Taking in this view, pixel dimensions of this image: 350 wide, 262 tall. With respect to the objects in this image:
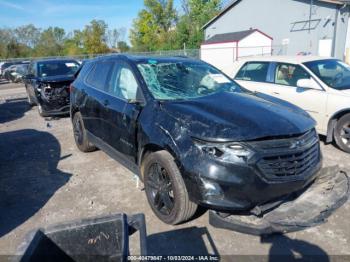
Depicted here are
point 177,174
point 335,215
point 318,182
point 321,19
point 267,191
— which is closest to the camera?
point 267,191

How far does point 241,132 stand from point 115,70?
2.39 meters

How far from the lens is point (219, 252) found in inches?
124

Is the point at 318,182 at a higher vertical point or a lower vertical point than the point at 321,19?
lower

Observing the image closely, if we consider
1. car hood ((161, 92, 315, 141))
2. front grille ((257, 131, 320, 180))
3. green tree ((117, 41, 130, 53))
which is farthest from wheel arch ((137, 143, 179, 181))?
green tree ((117, 41, 130, 53))

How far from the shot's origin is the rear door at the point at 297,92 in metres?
5.85

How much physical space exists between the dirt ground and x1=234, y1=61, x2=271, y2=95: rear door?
1.73 meters

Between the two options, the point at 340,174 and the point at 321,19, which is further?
the point at 321,19

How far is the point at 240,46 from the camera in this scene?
26.2 m

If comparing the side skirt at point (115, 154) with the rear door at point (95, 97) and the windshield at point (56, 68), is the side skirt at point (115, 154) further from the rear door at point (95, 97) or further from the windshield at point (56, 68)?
the windshield at point (56, 68)

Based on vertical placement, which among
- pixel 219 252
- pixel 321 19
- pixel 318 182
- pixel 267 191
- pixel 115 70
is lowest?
pixel 219 252

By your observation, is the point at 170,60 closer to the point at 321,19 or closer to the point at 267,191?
the point at 267,191

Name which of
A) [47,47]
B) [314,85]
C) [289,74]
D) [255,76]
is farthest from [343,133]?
[47,47]

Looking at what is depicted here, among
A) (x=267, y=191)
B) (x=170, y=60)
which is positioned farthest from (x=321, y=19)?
(x=267, y=191)

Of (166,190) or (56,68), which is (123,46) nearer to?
(56,68)
